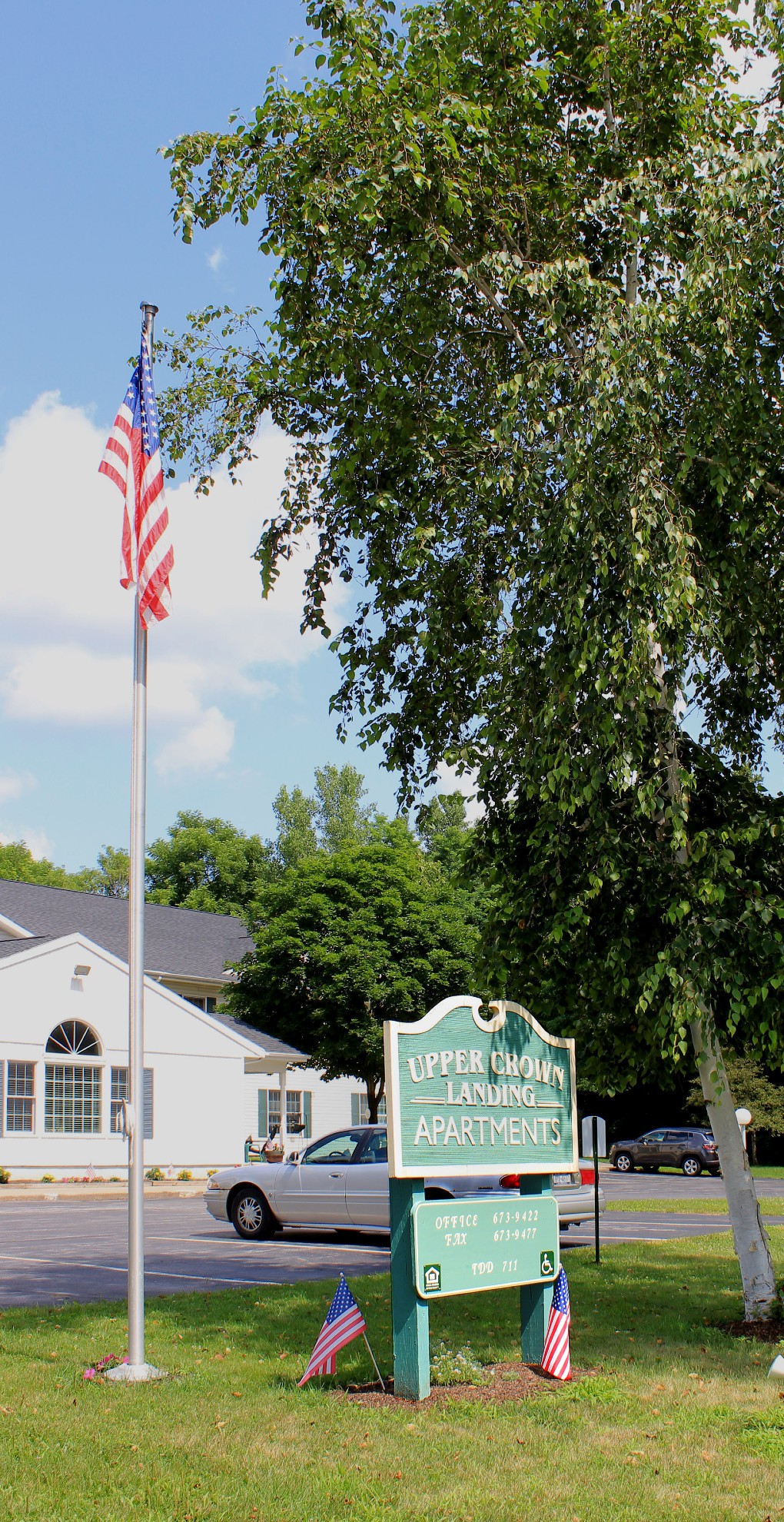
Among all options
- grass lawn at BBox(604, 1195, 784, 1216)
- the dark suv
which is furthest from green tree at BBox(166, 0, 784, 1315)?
the dark suv

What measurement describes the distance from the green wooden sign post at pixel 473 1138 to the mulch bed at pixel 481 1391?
0.33 feet

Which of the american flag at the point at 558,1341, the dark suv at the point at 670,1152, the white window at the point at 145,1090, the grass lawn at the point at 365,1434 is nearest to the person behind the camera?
the grass lawn at the point at 365,1434

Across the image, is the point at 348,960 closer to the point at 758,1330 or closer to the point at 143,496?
the point at 758,1330

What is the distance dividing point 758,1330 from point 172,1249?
8.61 meters

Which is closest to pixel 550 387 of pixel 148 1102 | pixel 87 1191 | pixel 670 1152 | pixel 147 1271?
pixel 147 1271

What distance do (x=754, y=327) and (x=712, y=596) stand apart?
2079 mm

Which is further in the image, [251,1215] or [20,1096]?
[20,1096]

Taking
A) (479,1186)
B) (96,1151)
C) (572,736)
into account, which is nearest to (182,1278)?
(479,1186)

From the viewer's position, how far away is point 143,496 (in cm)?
941

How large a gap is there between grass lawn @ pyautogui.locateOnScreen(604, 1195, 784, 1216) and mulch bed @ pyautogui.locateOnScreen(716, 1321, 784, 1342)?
13.1 meters

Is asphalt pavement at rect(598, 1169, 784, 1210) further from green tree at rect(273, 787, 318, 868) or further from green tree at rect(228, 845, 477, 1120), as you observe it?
green tree at rect(273, 787, 318, 868)

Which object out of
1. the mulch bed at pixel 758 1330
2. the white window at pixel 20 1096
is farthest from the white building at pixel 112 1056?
the mulch bed at pixel 758 1330

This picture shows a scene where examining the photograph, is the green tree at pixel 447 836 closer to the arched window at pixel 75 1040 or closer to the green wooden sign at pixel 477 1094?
the arched window at pixel 75 1040

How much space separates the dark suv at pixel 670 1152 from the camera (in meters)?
37.2
